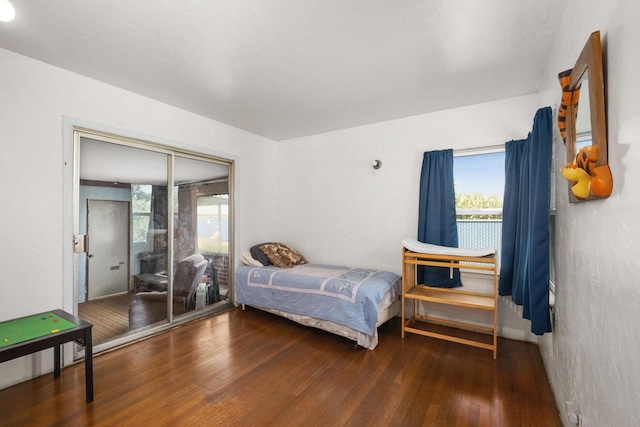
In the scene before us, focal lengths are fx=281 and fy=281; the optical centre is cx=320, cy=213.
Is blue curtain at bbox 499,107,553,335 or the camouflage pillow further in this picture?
the camouflage pillow

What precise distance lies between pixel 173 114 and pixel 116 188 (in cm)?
101

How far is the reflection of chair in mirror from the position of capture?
2.95 metres

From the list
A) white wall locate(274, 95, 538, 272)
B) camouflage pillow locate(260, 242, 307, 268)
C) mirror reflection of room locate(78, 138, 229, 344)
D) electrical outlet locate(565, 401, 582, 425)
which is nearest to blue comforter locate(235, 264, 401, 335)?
camouflage pillow locate(260, 242, 307, 268)

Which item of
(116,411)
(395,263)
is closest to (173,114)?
(116,411)

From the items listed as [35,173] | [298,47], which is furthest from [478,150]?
[35,173]

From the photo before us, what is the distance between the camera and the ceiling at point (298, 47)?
5.43 ft

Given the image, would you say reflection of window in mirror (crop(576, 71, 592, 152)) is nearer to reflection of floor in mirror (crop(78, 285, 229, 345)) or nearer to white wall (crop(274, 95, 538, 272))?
white wall (crop(274, 95, 538, 272))

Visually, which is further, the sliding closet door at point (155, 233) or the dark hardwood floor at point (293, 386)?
the sliding closet door at point (155, 233)

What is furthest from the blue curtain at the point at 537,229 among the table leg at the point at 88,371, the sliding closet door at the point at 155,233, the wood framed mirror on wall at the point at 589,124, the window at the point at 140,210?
the window at the point at 140,210

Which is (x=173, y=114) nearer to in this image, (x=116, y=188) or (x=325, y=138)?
(x=116, y=188)

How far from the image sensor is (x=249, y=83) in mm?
2578

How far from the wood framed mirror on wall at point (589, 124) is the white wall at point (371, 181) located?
1.68 m

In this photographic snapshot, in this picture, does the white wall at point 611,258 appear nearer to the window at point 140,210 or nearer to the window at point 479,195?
the window at point 479,195

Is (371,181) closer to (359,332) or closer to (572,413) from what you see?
(359,332)
